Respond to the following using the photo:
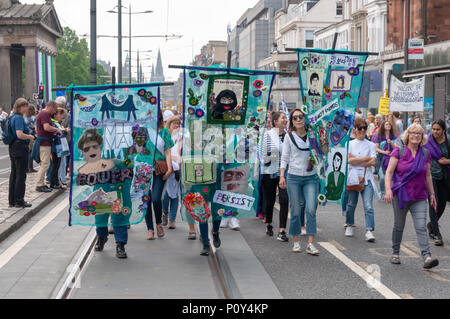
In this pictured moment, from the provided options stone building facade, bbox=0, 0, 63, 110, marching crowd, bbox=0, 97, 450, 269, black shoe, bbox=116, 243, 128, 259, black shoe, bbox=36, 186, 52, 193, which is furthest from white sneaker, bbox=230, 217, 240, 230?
stone building facade, bbox=0, 0, 63, 110

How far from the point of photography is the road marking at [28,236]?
26.4ft

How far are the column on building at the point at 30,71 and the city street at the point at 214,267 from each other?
57.9m

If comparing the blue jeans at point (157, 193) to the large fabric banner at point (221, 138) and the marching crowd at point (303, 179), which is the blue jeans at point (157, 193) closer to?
the marching crowd at point (303, 179)

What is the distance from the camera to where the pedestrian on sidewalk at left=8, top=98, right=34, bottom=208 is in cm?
1129

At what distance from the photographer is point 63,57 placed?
101 metres

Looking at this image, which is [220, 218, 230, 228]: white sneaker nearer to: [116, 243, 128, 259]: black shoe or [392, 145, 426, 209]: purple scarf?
[116, 243, 128, 259]: black shoe

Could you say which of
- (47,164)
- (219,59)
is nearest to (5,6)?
(47,164)

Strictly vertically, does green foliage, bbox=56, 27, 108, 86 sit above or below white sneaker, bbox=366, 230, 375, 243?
above

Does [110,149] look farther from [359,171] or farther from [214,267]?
[359,171]

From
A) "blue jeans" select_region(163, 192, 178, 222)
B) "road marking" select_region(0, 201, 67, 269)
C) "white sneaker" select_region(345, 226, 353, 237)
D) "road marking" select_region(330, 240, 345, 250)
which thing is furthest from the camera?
"blue jeans" select_region(163, 192, 178, 222)

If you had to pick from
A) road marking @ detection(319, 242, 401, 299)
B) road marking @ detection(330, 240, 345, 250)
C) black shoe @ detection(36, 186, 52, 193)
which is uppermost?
black shoe @ detection(36, 186, 52, 193)

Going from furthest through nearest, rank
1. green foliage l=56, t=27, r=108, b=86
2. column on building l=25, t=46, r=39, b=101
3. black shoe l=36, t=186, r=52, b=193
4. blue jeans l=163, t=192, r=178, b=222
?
green foliage l=56, t=27, r=108, b=86
column on building l=25, t=46, r=39, b=101
black shoe l=36, t=186, r=52, b=193
blue jeans l=163, t=192, r=178, b=222

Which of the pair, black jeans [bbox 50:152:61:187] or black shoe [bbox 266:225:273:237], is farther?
black jeans [bbox 50:152:61:187]

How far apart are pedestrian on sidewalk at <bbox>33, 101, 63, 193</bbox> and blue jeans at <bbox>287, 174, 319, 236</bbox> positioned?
659cm
